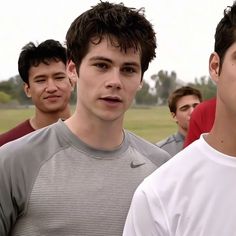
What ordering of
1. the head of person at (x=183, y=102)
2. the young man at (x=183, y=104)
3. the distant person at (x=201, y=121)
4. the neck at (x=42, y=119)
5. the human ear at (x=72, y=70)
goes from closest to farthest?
the human ear at (x=72, y=70) < the distant person at (x=201, y=121) < the neck at (x=42, y=119) < the young man at (x=183, y=104) < the head of person at (x=183, y=102)

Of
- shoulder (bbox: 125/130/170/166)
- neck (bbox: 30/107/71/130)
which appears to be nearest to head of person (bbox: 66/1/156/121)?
Answer: shoulder (bbox: 125/130/170/166)

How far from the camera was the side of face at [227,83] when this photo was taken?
176 centimetres

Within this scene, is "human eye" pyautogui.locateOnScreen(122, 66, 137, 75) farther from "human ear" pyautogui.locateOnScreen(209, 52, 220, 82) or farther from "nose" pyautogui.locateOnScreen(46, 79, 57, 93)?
"nose" pyautogui.locateOnScreen(46, 79, 57, 93)

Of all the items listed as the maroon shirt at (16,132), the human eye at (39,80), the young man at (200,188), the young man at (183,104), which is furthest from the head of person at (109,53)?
the young man at (183,104)

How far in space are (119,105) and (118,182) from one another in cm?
33

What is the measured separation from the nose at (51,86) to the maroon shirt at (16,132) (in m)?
0.29

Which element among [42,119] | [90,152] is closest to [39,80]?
[42,119]

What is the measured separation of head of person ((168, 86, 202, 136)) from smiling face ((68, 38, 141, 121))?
11.2 feet

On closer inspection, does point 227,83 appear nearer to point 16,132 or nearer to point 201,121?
point 201,121

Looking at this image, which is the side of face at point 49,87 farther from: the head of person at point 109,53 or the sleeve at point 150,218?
the sleeve at point 150,218

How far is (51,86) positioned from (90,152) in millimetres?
1857

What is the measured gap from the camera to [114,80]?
215cm

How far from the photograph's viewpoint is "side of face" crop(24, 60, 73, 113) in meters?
3.87

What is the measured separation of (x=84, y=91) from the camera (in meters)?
2.20
